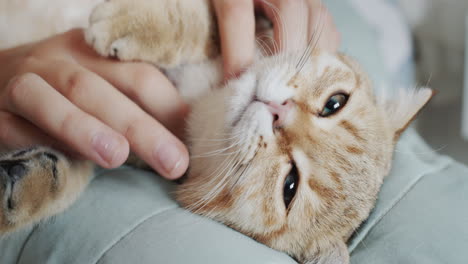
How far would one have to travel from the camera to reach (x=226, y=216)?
99 centimetres

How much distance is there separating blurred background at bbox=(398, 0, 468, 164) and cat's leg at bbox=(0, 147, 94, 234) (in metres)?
2.02

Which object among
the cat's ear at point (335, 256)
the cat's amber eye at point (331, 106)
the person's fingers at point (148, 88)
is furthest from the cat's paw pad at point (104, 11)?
the cat's ear at point (335, 256)

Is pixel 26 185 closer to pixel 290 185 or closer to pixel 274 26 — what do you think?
pixel 290 185

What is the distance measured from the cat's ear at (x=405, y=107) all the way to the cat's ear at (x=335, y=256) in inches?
18.1

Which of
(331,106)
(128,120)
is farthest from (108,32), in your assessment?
(331,106)

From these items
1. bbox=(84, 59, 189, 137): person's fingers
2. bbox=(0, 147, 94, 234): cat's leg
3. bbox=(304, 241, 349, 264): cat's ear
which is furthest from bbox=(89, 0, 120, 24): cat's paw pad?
bbox=(304, 241, 349, 264): cat's ear

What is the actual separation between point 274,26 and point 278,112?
368 millimetres

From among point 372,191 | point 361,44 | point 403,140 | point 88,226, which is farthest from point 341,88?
point 361,44

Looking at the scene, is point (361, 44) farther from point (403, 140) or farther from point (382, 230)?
point (382, 230)

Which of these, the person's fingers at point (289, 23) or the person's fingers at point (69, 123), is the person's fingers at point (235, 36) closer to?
the person's fingers at point (289, 23)

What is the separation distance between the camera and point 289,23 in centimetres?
117

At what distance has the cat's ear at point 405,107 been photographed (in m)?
1.29

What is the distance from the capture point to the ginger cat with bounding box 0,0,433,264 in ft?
3.13

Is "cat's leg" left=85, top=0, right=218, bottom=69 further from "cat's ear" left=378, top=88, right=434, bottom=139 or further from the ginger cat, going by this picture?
"cat's ear" left=378, top=88, right=434, bottom=139
